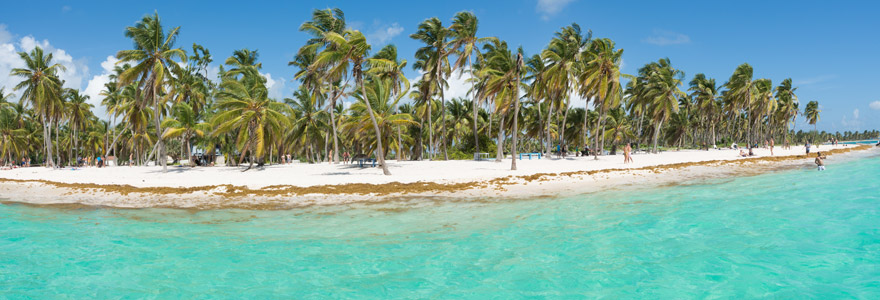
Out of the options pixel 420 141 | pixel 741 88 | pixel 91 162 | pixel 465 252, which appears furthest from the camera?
pixel 91 162

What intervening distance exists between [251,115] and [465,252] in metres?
22.0

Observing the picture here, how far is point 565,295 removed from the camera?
6008 millimetres

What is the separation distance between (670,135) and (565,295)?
2863 inches

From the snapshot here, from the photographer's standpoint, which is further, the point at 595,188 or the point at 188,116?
the point at 188,116

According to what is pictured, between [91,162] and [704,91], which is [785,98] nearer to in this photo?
[704,91]

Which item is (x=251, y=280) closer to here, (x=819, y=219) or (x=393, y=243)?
(x=393, y=243)

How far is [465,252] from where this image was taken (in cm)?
820

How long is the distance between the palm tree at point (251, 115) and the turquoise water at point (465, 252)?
1317 cm

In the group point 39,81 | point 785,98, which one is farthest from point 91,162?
point 785,98

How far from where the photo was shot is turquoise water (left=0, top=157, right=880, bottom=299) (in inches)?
250

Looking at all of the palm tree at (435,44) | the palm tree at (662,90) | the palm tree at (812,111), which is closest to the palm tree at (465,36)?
the palm tree at (435,44)

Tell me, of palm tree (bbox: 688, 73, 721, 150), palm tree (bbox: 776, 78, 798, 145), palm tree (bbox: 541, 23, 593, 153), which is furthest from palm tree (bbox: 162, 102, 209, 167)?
palm tree (bbox: 776, 78, 798, 145)

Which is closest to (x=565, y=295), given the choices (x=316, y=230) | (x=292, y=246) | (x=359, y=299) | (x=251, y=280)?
(x=359, y=299)

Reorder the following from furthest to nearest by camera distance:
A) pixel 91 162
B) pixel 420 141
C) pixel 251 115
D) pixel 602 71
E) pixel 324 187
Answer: pixel 91 162
pixel 420 141
pixel 602 71
pixel 251 115
pixel 324 187
